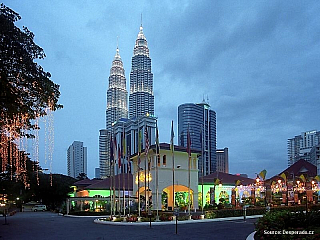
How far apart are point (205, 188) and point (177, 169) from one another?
1019 centimetres

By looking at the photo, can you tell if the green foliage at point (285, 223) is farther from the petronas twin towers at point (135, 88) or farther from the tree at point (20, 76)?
the petronas twin towers at point (135, 88)

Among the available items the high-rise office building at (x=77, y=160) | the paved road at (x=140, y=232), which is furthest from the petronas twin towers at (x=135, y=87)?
the paved road at (x=140, y=232)

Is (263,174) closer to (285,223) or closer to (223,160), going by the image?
(285,223)

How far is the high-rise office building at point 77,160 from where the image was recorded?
158 metres

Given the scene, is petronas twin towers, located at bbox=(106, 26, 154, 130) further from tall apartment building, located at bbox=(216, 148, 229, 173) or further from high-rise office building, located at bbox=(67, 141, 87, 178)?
tall apartment building, located at bbox=(216, 148, 229, 173)

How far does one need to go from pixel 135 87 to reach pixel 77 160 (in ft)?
143

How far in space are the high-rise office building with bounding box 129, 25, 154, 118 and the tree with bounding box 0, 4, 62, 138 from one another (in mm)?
139364

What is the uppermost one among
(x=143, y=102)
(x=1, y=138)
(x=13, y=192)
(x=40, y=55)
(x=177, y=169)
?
(x=143, y=102)

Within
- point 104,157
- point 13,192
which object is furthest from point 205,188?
point 104,157

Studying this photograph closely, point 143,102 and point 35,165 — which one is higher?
point 143,102

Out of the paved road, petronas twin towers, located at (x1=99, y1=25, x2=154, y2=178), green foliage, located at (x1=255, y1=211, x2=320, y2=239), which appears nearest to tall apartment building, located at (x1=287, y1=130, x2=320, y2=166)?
petronas twin towers, located at (x1=99, y1=25, x2=154, y2=178)

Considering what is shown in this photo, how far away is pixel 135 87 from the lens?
6260 inches

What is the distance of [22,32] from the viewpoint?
44.3ft

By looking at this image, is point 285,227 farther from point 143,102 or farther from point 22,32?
point 143,102
